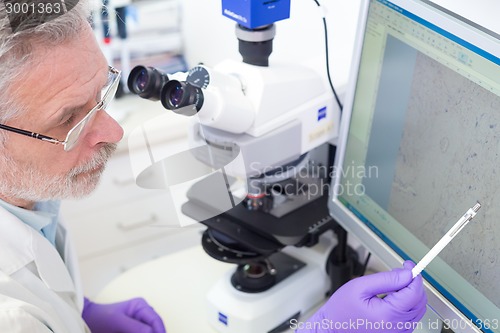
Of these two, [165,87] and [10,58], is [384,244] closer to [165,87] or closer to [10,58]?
[165,87]

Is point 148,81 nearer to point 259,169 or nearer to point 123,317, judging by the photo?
point 259,169

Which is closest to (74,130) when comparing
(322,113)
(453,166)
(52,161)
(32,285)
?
(52,161)

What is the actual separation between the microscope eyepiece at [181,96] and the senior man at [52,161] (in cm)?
11

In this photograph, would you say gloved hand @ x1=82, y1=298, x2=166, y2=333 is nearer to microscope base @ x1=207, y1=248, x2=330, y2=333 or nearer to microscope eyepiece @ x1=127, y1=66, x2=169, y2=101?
microscope base @ x1=207, y1=248, x2=330, y2=333

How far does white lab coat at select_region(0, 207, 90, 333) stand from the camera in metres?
0.88

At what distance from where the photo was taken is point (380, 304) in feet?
2.88

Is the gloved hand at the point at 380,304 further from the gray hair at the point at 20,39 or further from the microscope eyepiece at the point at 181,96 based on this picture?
the gray hair at the point at 20,39

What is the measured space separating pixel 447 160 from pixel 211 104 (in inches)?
15.0

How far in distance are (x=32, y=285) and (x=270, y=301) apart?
0.43m

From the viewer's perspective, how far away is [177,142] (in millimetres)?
1131

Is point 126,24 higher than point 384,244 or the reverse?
the reverse

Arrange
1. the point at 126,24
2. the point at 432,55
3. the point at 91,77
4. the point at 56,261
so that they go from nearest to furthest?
1. the point at 432,55
2. the point at 91,77
3. the point at 56,261
4. the point at 126,24

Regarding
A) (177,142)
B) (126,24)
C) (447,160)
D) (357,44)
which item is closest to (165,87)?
(177,142)

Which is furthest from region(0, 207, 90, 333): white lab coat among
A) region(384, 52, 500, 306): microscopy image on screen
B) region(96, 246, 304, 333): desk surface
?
region(384, 52, 500, 306): microscopy image on screen
